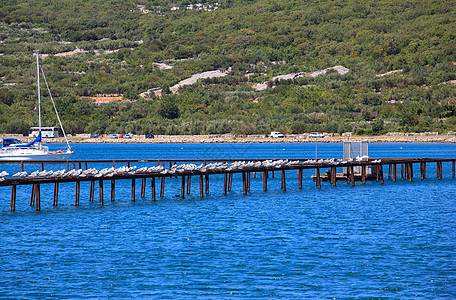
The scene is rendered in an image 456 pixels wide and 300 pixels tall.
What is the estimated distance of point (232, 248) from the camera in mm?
28703

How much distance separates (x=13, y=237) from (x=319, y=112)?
136 metres

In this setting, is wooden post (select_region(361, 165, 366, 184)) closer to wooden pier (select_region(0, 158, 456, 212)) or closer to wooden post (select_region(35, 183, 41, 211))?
wooden pier (select_region(0, 158, 456, 212))

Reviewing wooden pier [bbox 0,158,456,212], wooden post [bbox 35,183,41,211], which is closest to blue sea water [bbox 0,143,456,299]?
wooden post [bbox 35,183,41,211]

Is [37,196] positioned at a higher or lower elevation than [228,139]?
lower

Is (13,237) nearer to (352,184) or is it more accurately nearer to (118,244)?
(118,244)

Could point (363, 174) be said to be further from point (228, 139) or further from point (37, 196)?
point (228, 139)

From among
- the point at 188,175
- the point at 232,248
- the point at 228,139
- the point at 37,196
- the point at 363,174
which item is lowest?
the point at 232,248

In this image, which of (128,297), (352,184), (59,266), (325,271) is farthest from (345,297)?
(352,184)

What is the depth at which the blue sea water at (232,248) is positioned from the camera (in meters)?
22.7

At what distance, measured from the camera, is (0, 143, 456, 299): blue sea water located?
22656mm

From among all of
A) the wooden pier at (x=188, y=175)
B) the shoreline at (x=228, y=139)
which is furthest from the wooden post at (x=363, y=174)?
the shoreline at (x=228, y=139)

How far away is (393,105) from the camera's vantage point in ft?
532

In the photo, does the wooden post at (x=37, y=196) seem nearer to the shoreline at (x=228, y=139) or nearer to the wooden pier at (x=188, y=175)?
the wooden pier at (x=188, y=175)

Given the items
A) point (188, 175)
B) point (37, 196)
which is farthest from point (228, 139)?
point (37, 196)
